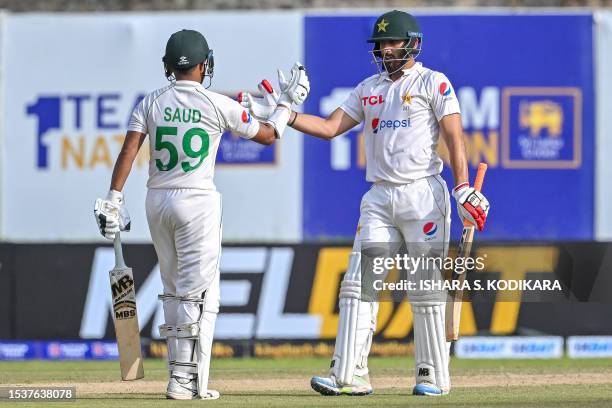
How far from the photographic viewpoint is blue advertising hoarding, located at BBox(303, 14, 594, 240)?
1644 centimetres

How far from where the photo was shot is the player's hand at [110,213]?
882 cm

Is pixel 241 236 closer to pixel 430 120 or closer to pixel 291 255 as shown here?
pixel 291 255

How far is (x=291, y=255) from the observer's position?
45.8 ft

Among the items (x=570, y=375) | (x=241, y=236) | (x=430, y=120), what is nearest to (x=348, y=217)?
(x=241, y=236)

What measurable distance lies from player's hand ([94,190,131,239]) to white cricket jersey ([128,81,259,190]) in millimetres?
225

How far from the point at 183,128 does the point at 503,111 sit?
26.7 feet

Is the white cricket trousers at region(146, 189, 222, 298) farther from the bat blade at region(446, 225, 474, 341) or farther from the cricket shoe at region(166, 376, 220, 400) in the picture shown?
the bat blade at region(446, 225, 474, 341)

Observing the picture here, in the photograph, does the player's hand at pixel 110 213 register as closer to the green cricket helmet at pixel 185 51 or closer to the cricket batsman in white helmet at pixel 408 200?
the green cricket helmet at pixel 185 51

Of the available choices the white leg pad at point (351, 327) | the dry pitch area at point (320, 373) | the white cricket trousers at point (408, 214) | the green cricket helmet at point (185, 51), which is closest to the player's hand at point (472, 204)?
the white cricket trousers at point (408, 214)

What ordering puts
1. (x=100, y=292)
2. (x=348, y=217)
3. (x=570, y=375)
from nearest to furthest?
(x=570, y=375)
(x=100, y=292)
(x=348, y=217)

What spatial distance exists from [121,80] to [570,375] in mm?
7388

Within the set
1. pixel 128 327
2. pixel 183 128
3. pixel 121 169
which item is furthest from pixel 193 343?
pixel 183 128

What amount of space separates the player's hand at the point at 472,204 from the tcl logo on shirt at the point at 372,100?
69 cm

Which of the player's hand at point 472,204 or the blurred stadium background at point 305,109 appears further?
the blurred stadium background at point 305,109
